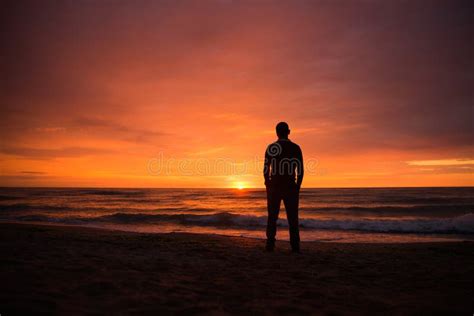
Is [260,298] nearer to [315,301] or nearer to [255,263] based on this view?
[315,301]

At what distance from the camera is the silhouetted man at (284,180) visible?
19.1 ft

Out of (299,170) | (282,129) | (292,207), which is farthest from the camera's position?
(282,129)

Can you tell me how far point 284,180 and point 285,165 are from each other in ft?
1.02

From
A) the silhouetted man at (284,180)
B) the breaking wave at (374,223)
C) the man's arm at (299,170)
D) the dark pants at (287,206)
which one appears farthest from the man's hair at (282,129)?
the breaking wave at (374,223)

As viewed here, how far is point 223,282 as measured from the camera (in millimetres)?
3717

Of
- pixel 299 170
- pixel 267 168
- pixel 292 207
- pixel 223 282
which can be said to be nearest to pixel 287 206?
pixel 292 207

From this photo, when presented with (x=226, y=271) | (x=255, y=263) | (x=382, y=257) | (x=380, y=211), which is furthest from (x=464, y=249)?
(x=380, y=211)

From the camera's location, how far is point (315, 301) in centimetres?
314

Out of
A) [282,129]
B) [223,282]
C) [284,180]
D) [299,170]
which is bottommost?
[223,282]

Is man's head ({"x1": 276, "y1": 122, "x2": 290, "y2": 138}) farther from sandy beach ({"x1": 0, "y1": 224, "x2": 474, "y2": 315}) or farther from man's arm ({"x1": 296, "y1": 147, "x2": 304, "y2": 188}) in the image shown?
sandy beach ({"x1": 0, "y1": 224, "x2": 474, "y2": 315})

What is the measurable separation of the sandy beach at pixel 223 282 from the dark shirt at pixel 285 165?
4.86 feet

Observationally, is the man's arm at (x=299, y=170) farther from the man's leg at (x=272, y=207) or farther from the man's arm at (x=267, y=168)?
the man's arm at (x=267, y=168)

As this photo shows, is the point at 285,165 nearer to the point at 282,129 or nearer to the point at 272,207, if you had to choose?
the point at 282,129

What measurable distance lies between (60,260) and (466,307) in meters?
5.25
